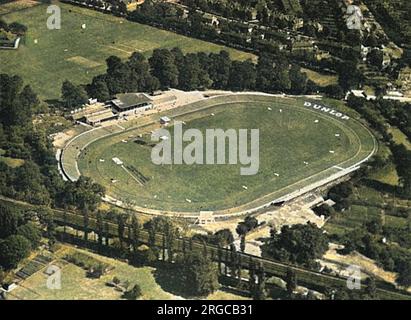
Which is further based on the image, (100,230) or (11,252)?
(100,230)

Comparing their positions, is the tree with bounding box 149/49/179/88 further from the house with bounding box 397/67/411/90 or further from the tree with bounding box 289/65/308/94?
the house with bounding box 397/67/411/90

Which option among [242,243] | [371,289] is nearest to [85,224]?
[242,243]

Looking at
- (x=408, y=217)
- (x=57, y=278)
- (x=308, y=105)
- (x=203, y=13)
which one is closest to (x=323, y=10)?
(x=203, y=13)

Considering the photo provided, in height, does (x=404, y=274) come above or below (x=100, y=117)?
below

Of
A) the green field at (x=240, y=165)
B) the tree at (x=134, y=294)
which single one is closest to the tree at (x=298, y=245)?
the green field at (x=240, y=165)

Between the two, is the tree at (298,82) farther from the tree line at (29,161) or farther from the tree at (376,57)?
the tree line at (29,161)

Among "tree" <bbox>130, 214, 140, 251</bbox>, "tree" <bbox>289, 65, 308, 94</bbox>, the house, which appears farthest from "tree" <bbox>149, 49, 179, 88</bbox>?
"tree" <bbox>130, 214, 140, 251</bbox>

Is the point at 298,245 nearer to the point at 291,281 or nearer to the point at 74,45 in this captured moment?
the point at 291,281
